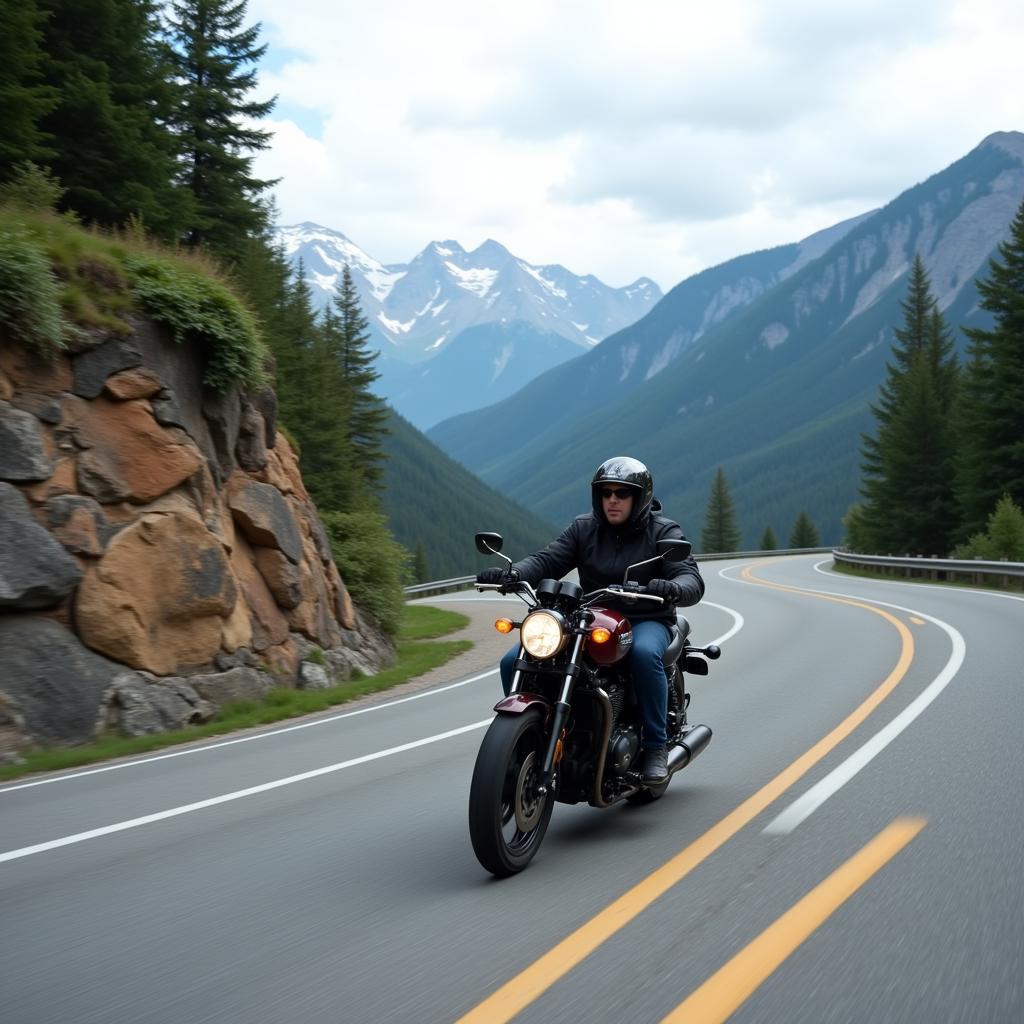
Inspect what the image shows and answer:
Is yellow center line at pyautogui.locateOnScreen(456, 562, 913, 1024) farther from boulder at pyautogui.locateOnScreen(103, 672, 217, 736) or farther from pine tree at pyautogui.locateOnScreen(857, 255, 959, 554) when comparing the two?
pine tree at pyautogui.locateOnScreen(857, 255, 959, 554)

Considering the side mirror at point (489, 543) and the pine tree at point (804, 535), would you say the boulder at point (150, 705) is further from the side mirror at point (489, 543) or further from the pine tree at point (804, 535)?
the pine tree at point (804, 535)

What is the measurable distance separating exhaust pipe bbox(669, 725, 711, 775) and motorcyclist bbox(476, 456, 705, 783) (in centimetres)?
17

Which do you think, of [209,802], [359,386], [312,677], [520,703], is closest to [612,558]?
[520,703]

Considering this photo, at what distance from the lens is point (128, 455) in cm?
1179

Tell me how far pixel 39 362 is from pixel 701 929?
31.9 ft

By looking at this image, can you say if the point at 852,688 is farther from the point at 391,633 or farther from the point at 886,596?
the point at 886,596

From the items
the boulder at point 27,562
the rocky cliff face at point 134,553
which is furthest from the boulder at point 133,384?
the boulder at point 27,562

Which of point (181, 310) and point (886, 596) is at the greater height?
point (181, 310)

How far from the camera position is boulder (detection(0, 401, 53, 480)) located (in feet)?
33.9

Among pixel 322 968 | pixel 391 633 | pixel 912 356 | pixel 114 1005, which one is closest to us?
pixel 114 1005

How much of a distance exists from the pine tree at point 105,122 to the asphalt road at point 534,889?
1584 cm

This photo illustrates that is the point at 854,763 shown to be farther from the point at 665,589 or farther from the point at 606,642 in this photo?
the point at 606,642

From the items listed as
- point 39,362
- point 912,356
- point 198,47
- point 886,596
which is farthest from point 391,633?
point 912,356

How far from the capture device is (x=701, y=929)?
13.1 ft
